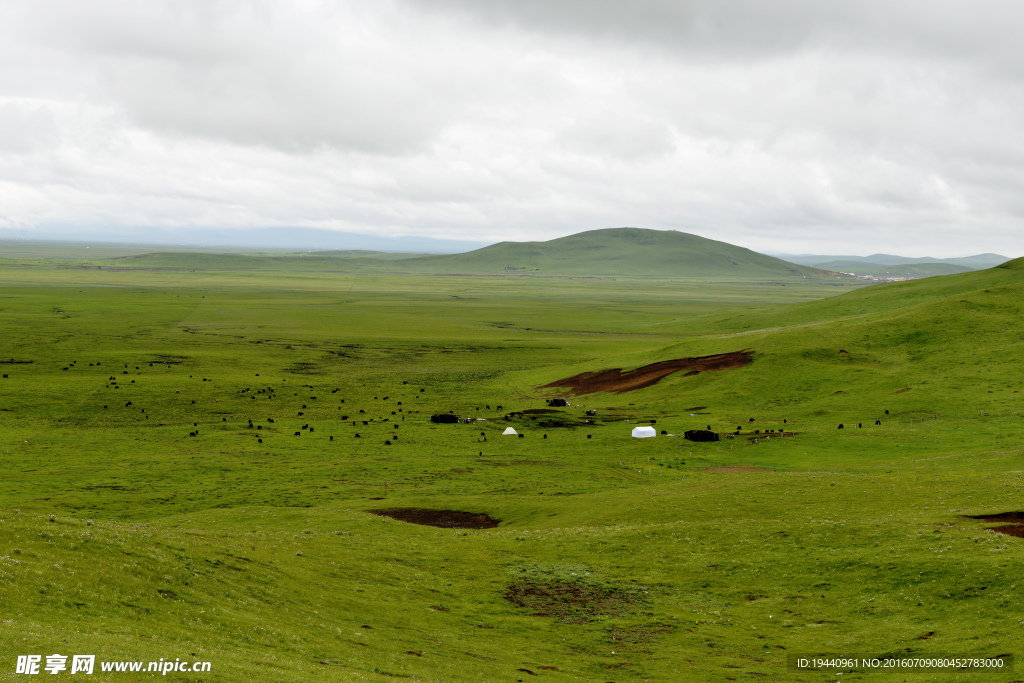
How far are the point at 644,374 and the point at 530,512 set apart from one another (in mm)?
59174

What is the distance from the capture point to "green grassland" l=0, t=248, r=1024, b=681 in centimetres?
2389

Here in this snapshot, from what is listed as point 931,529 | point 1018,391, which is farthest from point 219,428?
point 1018,391

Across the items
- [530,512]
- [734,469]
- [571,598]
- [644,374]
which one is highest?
[644,374]

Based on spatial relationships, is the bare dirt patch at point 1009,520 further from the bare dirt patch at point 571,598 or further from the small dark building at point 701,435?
the small dark building at point 701,435

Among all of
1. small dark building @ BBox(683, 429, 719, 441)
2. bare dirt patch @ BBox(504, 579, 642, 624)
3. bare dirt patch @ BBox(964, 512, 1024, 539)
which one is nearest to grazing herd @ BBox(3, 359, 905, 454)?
small dark building @ BBox(683, 429, 719, 441)

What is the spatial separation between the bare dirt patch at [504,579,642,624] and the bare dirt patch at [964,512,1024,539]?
1597 cm

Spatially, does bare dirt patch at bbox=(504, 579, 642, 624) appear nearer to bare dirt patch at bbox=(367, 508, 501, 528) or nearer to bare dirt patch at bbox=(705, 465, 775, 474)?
bare dirt patch at bbox=(367, 508, 501, 528)

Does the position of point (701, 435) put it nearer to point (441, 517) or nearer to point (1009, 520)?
point (441, 517)

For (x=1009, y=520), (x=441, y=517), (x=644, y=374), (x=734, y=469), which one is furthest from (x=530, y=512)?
(x=644, y=374)

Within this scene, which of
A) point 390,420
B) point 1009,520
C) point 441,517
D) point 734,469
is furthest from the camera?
point 390,420

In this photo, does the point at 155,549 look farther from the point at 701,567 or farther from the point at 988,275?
the point at 988,275

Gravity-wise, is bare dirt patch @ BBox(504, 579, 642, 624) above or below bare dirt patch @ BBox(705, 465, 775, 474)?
above

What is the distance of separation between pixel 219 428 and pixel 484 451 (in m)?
29.5

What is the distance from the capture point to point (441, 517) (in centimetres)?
4734
